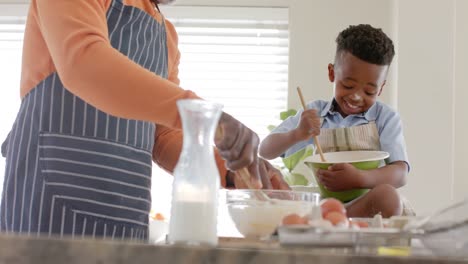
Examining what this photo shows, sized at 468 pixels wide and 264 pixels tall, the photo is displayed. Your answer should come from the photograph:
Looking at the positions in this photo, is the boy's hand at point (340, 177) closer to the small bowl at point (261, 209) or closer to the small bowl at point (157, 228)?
the small bowl at point (261, 209)

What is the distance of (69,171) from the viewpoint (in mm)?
1278

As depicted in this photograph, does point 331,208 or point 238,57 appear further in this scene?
point 238,57

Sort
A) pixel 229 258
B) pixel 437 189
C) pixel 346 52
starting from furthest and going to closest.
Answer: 1. pixel 437 189
2. pixel 346 52
3. pixel 229 258

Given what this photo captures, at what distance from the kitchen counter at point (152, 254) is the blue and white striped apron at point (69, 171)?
0.72 meters

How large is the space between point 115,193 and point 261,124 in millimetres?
3105

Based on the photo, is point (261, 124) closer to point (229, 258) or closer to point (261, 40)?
point (261, 40)

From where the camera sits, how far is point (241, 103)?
14.6ft

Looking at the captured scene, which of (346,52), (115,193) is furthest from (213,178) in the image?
(346,52)

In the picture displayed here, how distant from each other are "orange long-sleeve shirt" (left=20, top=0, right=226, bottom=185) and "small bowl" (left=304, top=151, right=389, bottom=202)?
726 mm

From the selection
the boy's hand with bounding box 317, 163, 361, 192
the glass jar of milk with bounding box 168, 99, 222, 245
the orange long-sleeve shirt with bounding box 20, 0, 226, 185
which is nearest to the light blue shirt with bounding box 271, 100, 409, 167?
the boy's hand with bounding box 317, 163, 361, 192

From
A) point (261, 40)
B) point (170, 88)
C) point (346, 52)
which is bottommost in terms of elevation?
point (170, 88)

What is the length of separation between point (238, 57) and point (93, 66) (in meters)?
3.47

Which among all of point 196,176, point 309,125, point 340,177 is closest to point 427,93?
point 309,125

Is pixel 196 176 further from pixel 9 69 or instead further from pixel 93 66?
pixel 9 69
